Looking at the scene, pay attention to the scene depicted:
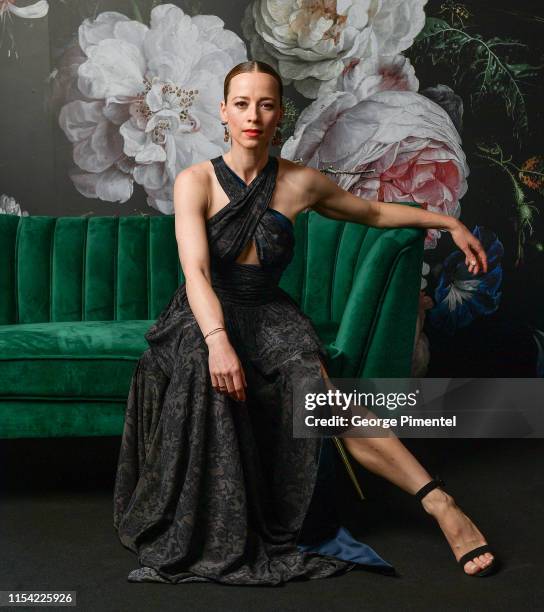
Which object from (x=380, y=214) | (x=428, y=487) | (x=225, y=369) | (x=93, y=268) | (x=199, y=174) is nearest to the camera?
(x=225, y=369)

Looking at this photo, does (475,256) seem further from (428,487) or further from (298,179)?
(428,487)

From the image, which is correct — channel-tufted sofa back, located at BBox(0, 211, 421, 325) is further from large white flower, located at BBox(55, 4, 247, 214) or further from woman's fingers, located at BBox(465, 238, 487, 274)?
woman's fingers, located at BBox(465, 238, 487, 274)

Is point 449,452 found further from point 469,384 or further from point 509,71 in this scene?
point 509,71

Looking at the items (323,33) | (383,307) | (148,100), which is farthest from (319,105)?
(383,307)

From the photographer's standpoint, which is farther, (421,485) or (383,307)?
(383,307)

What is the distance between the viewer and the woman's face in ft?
7.27

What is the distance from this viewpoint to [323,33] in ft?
11.7

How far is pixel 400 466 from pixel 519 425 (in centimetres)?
162

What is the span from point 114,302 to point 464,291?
1589 mm

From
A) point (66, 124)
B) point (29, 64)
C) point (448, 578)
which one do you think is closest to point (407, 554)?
point (448, 578)

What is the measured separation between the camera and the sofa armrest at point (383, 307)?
2.53 m

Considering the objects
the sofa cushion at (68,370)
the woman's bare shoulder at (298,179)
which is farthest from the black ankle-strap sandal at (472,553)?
the sofa cushion at (68,370)

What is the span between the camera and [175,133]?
11.9 ft

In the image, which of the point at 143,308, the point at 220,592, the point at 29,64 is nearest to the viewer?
the point at 220,592
